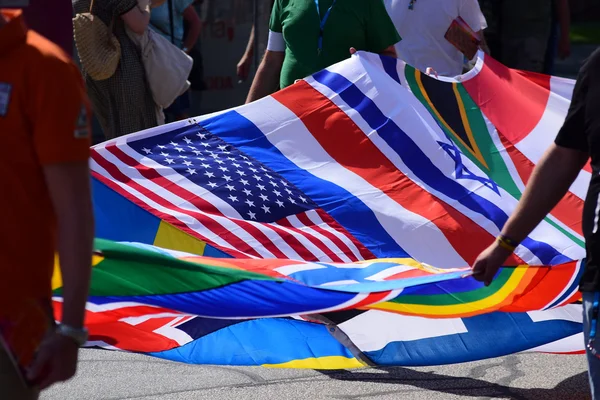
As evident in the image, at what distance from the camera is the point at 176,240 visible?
15.1 feet

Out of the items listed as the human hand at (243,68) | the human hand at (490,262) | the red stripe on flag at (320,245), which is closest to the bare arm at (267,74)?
the human hand at (243,68)

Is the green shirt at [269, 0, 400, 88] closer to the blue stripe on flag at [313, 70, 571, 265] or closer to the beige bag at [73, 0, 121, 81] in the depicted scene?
the blue stripe on flag at [313, 70, 571, 265]

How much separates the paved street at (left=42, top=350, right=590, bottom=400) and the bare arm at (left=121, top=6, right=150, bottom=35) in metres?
2.34

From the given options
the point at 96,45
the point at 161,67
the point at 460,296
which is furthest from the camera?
the point at 161,67

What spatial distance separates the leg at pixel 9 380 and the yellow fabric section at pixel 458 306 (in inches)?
75.0

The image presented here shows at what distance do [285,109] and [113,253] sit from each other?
2330 millimetres

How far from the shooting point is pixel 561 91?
5762mm

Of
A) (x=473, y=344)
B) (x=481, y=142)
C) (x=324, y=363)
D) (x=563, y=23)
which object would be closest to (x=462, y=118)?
(x=481, y=142)

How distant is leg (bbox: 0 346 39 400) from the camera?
7.23ft

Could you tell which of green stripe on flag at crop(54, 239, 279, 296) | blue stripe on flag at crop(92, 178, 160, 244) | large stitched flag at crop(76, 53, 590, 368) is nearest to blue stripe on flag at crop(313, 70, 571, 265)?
large stitched flag at crop(76, 53, 590, 368)

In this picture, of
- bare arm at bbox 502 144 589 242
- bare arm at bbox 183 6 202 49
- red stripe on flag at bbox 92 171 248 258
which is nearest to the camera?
bare arm at bbox 502 144 589 242

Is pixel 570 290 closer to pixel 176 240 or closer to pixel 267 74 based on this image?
pixel 176 240

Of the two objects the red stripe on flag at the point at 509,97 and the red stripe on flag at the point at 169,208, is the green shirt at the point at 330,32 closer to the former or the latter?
the red stripe on flag at the point at 509,97

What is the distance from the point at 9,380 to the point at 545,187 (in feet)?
4.74
